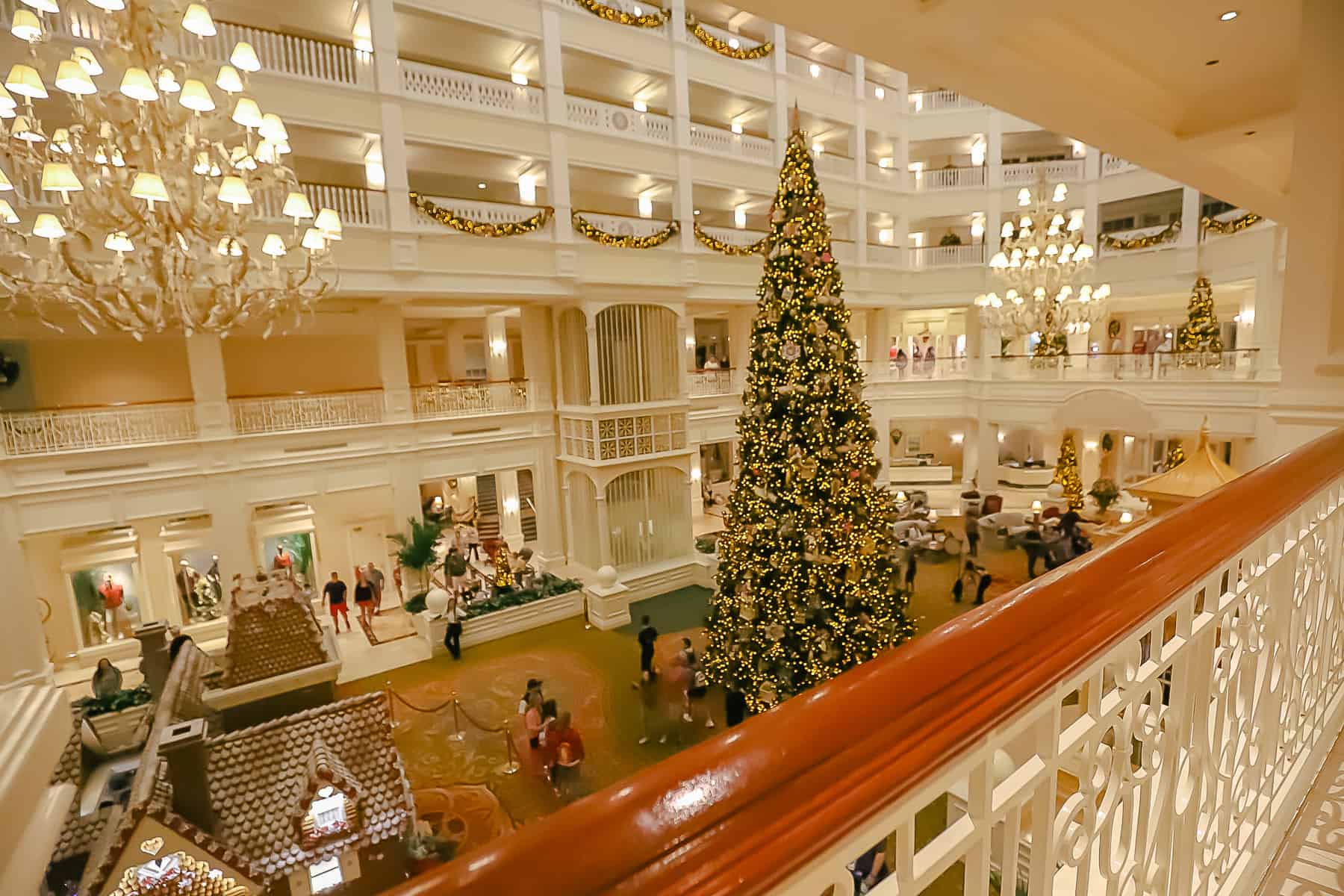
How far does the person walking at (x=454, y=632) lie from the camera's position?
9238 mm

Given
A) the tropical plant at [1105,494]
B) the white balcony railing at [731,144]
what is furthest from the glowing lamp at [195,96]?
the tropical plant at [1105,494]

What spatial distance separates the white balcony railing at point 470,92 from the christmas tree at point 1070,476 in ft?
43.5

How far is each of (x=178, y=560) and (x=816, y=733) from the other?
13.3 metres

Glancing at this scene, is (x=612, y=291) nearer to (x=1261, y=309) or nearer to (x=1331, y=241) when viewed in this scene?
(x=1331, y=241)

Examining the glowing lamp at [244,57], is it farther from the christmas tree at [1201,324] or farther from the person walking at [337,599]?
the christmas tree at [1201,324]

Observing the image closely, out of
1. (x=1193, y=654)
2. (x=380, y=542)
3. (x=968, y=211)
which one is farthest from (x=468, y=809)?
(x=968, y=211)

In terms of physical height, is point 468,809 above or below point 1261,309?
below

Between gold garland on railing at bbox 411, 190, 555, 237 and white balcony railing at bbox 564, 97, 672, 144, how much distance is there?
6.57 feet

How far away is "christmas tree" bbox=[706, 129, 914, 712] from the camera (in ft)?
21.2

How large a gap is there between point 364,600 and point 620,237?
7.53 meters

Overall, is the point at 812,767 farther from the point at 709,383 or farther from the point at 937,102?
the point at 937,102

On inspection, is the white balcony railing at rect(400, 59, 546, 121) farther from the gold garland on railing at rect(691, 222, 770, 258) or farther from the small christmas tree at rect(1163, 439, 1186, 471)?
the small christmas tree at rect(1163, 439, 1186, 471)

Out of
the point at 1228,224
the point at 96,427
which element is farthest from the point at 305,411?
the point at 1228,224

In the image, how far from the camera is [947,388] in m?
17.8
